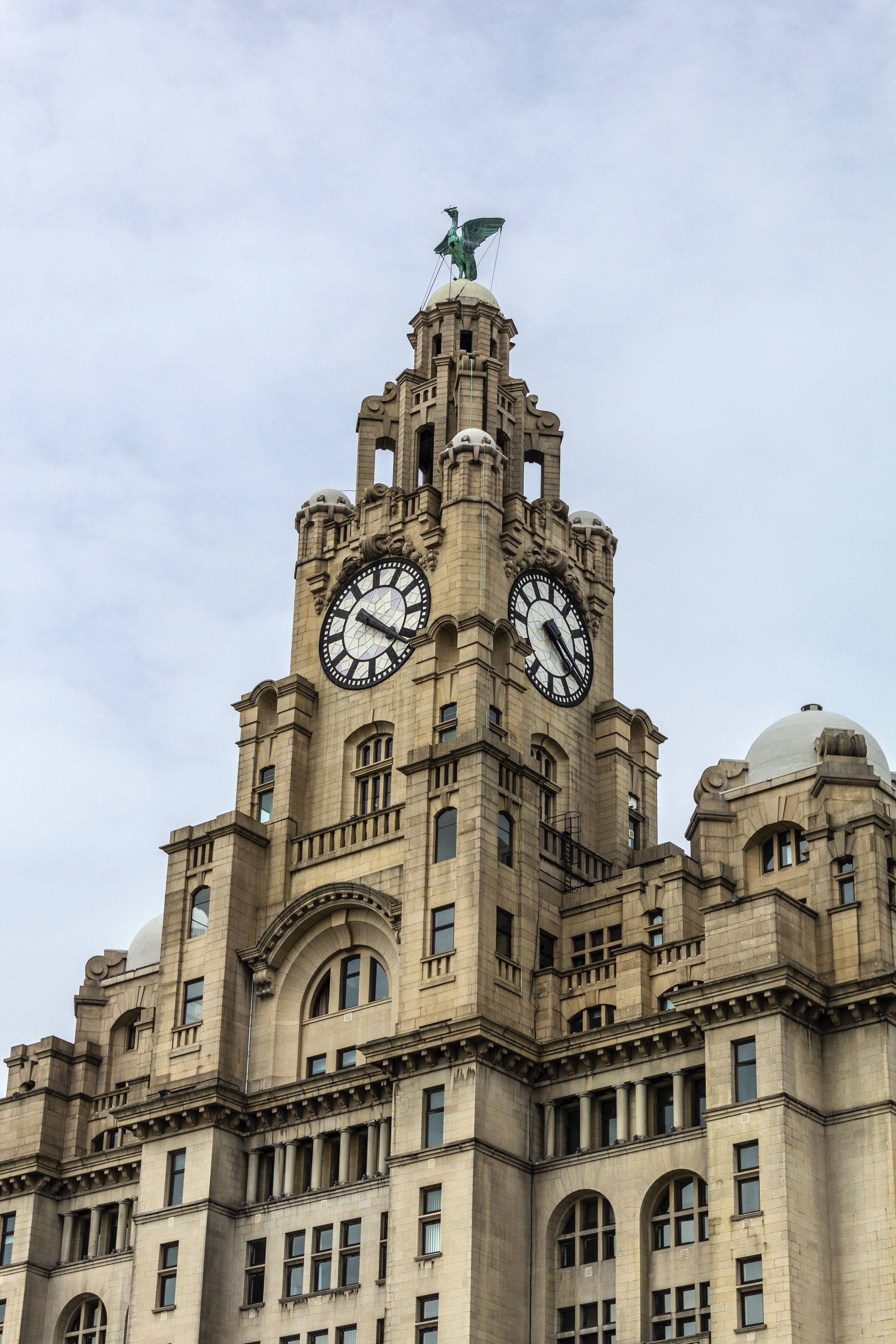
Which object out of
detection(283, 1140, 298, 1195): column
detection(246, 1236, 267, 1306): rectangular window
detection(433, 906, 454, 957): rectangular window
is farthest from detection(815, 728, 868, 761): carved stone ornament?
detection(246, 1236, 267, 1306): rectangular window

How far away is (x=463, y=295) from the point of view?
314 ft

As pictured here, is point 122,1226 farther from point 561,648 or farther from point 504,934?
point 561,648

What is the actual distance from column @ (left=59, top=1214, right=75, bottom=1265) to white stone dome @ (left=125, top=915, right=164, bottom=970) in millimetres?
11928

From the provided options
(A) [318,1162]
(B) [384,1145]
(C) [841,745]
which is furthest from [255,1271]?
(C) [841,745]

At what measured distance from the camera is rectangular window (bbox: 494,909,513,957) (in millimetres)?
72062

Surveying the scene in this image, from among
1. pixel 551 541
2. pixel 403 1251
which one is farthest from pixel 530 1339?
pixel 551 541

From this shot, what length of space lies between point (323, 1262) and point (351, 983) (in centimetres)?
1066

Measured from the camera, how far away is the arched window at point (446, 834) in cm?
7338

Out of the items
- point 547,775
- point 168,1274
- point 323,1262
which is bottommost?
point 323,1262

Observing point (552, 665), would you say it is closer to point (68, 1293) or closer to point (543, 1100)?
point (543, 1100)

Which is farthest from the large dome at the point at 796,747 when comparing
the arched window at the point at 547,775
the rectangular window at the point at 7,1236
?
the rectangular window at the point at 7,1236

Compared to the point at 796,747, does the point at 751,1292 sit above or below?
below

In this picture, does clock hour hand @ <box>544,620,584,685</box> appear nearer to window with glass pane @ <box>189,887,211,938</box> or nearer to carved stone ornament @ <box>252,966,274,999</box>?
window with glass pane @ <box>189,887,211,938</box>

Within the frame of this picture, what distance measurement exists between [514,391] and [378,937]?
2877cm
